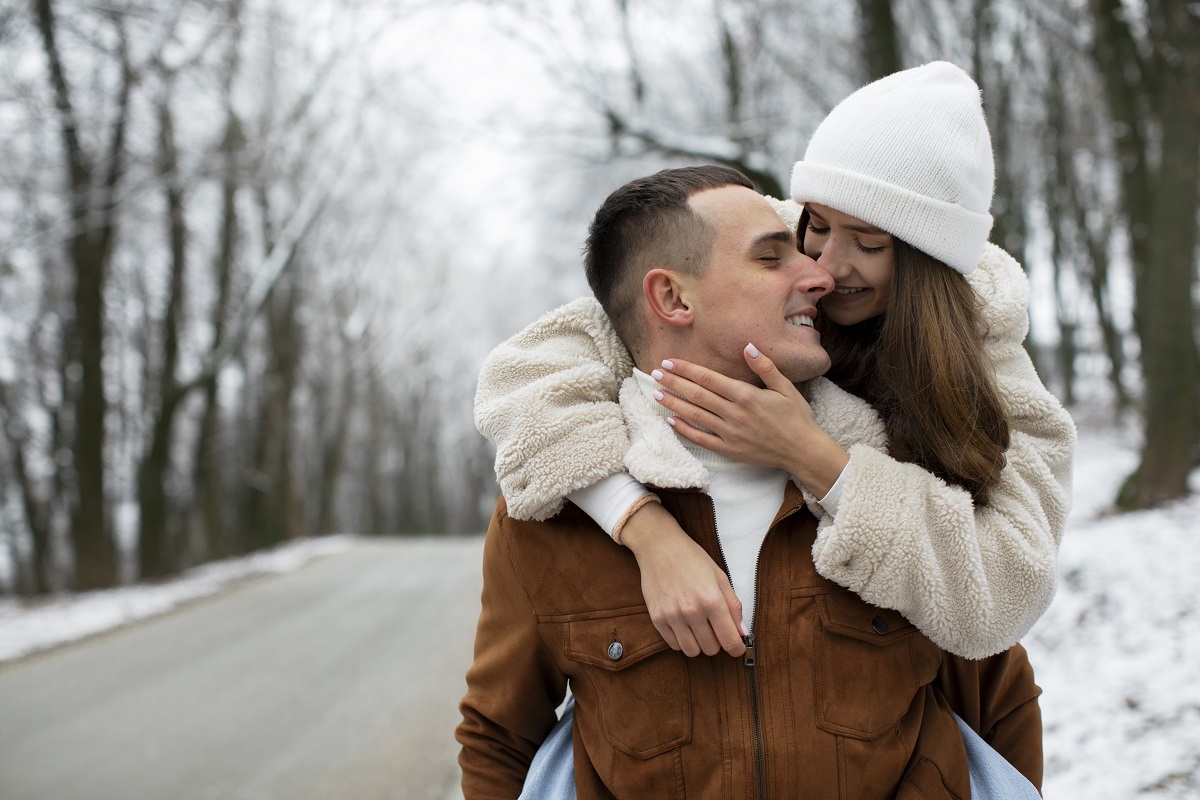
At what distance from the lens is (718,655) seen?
5.70ft

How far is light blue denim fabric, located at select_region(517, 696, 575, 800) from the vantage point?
6.18 feet

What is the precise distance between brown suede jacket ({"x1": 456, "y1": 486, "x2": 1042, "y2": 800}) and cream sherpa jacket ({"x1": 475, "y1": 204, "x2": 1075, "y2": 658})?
0.30 feet

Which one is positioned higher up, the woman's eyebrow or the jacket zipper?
the woman's eyebrow

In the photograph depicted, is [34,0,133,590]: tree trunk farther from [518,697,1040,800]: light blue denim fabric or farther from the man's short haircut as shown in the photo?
[518,697,1040,800]: light blue denim fabric

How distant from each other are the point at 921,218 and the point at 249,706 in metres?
6.73

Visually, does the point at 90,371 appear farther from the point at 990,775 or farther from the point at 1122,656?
the point at 990,775

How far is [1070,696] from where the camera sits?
16.7ft

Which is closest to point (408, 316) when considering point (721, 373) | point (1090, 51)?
point (1090, 51)

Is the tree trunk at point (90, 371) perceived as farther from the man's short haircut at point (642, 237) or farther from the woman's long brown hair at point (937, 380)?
the woman's long brown hair at point (937, 380)

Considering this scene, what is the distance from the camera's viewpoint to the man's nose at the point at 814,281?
188 cm

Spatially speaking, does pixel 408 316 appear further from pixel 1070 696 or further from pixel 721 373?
pixel 721 373

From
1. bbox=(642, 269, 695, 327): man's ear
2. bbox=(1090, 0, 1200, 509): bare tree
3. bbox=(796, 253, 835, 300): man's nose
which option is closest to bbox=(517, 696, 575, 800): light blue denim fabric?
bbox=(642, 269, 695, 327): man's ear

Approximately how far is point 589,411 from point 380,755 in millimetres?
4808

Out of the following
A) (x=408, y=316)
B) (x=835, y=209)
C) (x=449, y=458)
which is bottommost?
(x=449, y=458)
